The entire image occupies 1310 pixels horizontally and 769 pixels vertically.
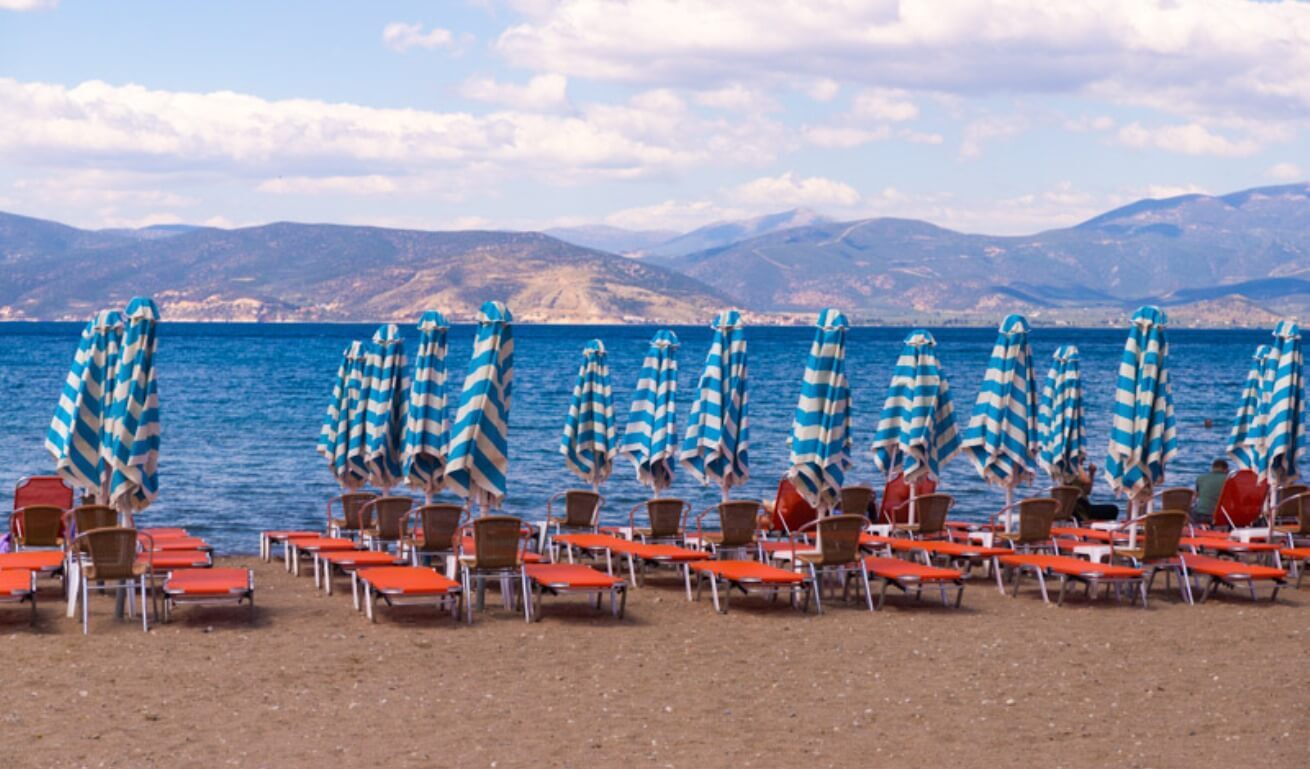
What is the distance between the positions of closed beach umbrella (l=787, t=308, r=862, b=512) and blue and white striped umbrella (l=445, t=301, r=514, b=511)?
274 cm

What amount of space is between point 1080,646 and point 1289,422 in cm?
593

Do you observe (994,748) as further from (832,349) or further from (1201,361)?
(1201,361)

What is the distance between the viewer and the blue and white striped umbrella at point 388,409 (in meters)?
15.3

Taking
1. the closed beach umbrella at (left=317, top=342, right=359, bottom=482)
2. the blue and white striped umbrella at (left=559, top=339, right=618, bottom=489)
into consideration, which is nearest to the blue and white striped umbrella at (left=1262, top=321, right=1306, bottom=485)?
the blue and white striped umbrella at (left=559, top=339, right=618, bottom=489)

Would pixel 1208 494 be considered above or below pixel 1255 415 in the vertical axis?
below

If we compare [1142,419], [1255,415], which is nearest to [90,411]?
[1142,419]

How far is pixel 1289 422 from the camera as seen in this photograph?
51.2 ft

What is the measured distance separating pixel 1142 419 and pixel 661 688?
7138mm

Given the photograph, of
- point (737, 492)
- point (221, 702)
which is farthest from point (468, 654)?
point (737, 492)

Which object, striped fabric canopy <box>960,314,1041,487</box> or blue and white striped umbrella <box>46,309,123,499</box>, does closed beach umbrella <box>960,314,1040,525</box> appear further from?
blue and white striped umbrella <box>46,309,123,499</box>

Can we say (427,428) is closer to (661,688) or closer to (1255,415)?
(661,688)

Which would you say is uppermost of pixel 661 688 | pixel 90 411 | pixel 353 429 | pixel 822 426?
pixel 90 411

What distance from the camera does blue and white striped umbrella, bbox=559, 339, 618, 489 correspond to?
16.5 meters

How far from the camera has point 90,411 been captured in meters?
12.1
